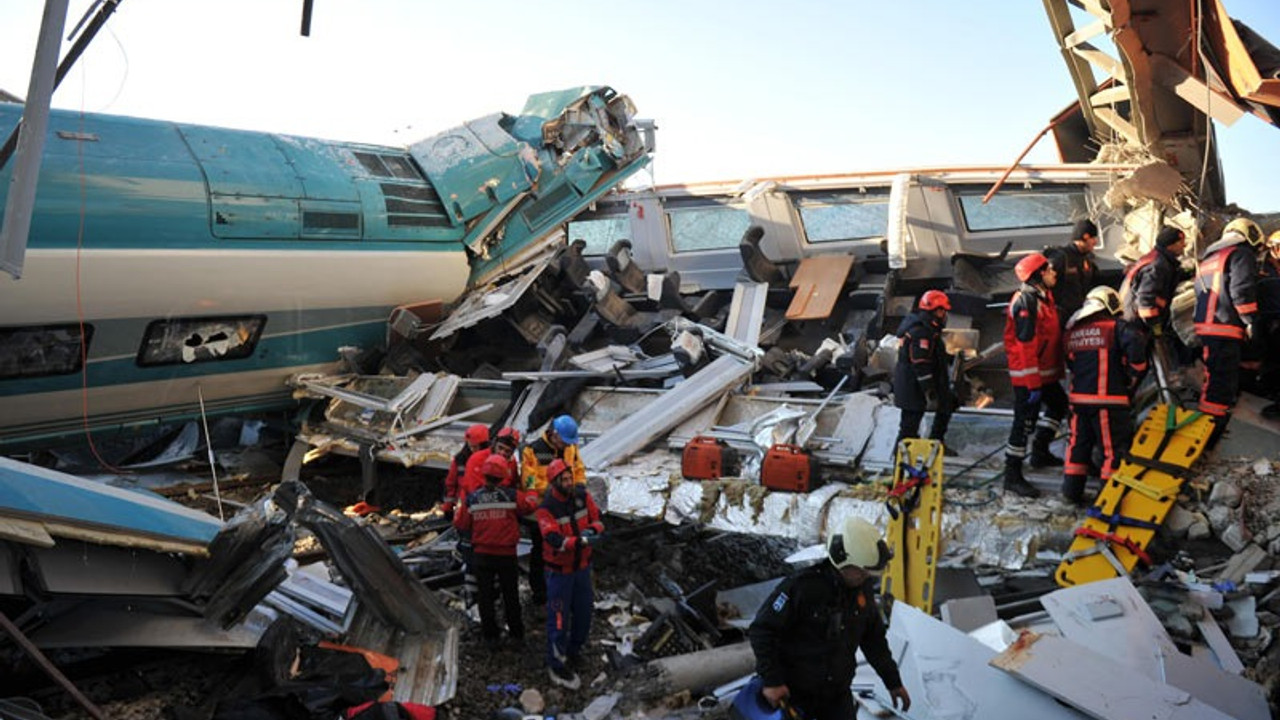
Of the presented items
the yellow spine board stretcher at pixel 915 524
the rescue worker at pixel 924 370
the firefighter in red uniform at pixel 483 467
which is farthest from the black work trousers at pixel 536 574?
the rescue worker at pixel 924 370

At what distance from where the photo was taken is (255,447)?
10.4 m

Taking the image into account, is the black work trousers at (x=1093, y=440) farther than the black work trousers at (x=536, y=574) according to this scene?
No

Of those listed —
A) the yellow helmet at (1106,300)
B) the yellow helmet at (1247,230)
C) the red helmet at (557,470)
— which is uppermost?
the yellow helmet at (1247,230)

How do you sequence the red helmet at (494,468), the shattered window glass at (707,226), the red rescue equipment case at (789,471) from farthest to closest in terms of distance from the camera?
the shattered window glass at (707,226)
the red rescue equipment case at (789,471)
the red helmet at (494,468)

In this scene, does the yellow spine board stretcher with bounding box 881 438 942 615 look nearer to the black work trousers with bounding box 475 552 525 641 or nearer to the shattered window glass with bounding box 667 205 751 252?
the black work trousers with bounding box 475 552 525 641

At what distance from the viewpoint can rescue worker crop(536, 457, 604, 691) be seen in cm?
527

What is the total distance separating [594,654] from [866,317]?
16.2ft

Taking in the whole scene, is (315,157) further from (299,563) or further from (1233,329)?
(1233,329)

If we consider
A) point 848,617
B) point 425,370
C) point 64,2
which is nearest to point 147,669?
point 64,2

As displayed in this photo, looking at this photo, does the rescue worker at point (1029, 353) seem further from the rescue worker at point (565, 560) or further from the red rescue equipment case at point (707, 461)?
the rescue worker at point (565, 560)

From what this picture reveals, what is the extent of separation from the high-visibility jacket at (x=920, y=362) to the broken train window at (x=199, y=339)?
20.0 feet

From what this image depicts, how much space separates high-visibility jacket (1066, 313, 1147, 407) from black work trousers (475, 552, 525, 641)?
11.7 ft

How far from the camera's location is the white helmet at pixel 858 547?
11.3 ft

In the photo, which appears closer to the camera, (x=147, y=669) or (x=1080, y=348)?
(x=147, y=669)
